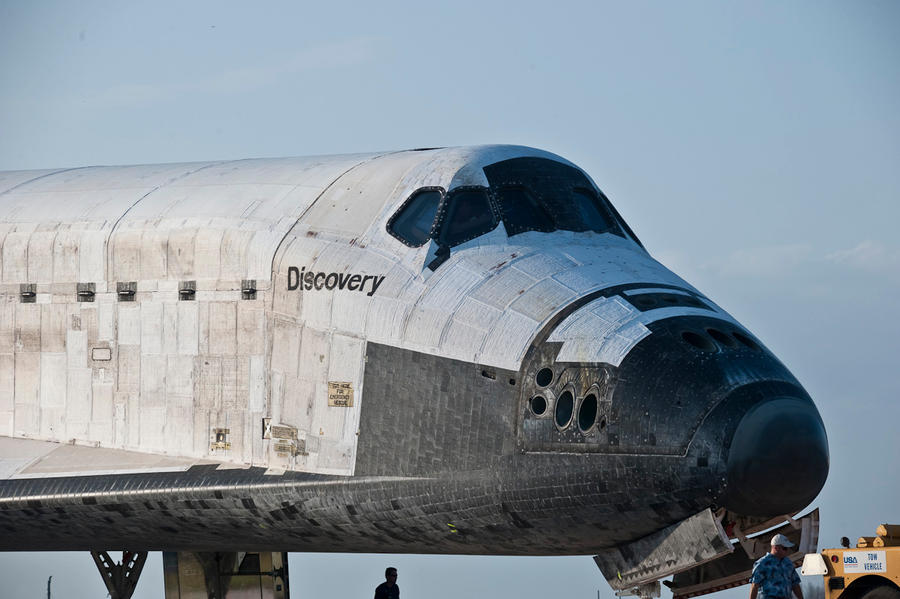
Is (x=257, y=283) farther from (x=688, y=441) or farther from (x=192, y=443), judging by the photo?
(x=688, y=441)

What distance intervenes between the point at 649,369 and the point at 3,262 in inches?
248

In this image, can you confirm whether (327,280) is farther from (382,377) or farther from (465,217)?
(465,217)

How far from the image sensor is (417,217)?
11172mm

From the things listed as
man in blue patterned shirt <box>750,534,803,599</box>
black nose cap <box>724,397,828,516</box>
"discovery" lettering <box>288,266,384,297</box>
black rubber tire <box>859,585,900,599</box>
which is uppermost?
"discovery" lettering <box>288,266,384,297</box>

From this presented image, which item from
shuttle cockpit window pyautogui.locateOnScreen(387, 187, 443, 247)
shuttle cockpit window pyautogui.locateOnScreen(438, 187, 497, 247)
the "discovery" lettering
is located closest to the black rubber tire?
shuttle cockpit window pyautogui.locateOnScreen(438, 187, 497, 247)

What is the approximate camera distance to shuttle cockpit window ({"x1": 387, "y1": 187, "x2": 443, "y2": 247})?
11055 mm

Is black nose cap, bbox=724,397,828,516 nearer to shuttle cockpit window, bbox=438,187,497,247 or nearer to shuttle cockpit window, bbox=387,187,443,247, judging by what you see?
shuttle cockpit window, bbox=438,187,497,247

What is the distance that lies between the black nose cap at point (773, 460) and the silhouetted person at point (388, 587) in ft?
17.4

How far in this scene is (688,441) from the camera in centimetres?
898

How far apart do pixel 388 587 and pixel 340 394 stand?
338 cm

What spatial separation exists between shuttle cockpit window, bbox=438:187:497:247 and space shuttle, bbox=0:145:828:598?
0.02 m

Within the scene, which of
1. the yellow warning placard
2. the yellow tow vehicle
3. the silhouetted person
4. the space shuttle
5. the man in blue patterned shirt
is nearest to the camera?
the space shuttle

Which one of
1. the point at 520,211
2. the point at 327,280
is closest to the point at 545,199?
the point at 520,211

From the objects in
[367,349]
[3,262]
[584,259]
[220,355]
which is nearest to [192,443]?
[220,355]
